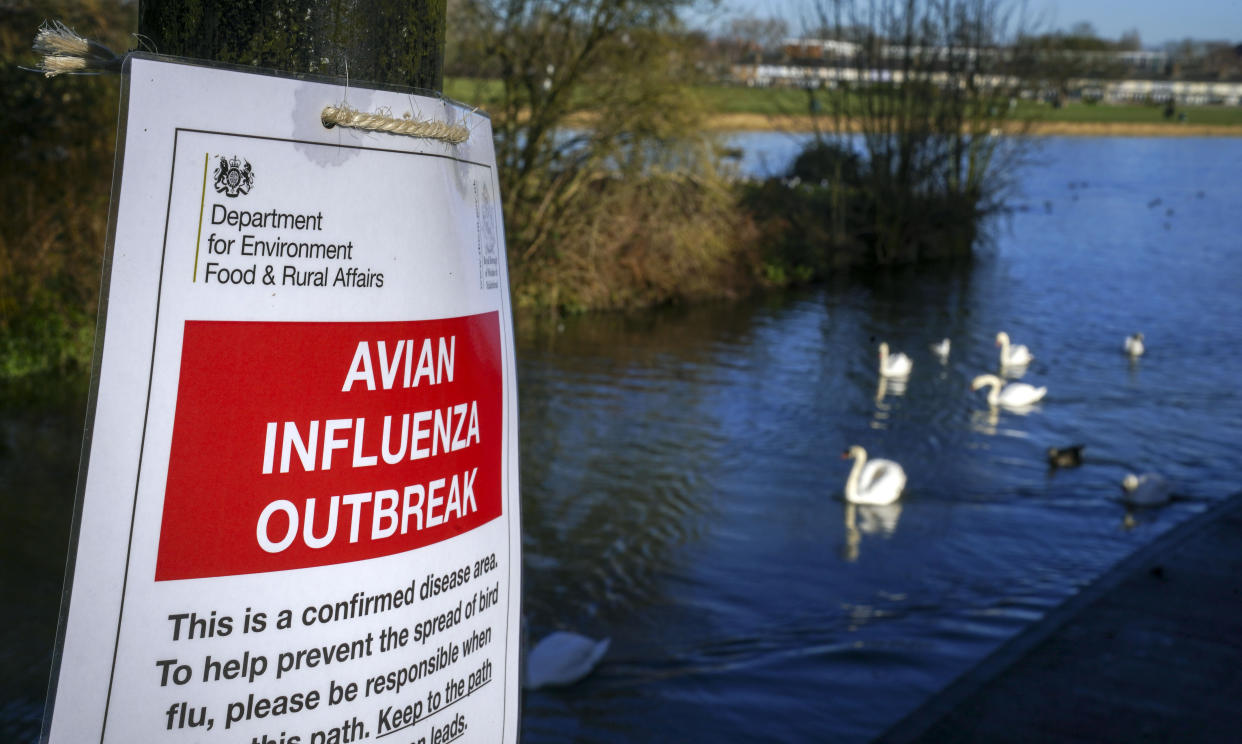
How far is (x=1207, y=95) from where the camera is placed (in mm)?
126250

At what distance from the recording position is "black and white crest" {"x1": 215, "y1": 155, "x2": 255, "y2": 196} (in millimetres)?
1491

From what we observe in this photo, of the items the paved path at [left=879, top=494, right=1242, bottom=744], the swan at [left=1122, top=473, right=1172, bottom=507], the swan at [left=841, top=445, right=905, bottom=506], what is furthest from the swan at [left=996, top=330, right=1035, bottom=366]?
the paved path at [left=879, top=494, right=1242, bottom=744]

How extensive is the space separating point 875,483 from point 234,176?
31.8ft

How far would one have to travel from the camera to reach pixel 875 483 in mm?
10648

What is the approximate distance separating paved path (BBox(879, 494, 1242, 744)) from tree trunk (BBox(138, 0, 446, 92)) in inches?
146

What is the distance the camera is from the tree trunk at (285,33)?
1.60 metres

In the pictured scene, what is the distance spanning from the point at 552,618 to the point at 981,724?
156 inches

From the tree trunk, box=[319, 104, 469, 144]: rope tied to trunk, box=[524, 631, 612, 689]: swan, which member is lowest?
box=[524, 631, 612, 689]: swan

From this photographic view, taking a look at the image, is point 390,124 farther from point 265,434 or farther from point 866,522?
point 866,522

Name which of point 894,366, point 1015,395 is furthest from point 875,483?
point 894,366

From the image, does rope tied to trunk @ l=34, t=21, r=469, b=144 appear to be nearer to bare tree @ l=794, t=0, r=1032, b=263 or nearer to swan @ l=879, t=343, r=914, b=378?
swan @ l=879, t=343, r=914, b=378

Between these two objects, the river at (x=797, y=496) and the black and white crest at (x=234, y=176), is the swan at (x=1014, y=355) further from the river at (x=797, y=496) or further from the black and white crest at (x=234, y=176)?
the black and white crest at (x=234, y=176)

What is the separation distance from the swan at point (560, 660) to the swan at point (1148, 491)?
619cm

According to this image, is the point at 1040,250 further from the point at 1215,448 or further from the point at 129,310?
the point at 129,310
